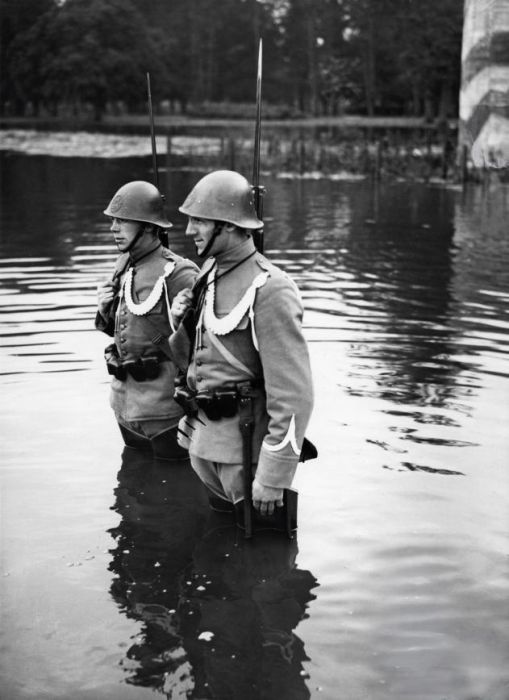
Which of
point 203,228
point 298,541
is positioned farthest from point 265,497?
point 203,228

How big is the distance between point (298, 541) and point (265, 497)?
899 millimetres

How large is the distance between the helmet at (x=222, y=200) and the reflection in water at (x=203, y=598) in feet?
5.95

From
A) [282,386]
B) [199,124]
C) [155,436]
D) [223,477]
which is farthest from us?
[199,124]

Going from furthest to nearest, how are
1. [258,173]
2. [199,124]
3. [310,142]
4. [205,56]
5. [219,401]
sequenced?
[205,56] → [199,124] → [310,142] → [258,173] → [219,401]

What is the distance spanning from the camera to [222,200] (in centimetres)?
513

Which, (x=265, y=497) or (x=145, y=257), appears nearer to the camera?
(x=265, y=497)

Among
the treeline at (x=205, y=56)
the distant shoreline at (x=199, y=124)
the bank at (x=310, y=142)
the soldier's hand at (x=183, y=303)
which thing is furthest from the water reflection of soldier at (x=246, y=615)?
the treeline at (x=205, y=56)

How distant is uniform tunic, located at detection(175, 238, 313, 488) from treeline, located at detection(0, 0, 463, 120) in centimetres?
6856

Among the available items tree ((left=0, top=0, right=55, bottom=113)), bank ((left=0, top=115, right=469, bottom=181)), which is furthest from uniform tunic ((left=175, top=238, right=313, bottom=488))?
tree ((left=0, top=0, right=55, bottom=113))

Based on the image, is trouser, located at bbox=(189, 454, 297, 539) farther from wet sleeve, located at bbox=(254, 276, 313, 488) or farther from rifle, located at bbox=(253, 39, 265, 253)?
rifle, located at bbox=(253, 39, 265, 253)

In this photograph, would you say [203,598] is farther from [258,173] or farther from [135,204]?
[135,204]

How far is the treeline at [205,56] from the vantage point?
7850 cm

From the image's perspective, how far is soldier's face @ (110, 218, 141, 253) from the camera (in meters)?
6.65

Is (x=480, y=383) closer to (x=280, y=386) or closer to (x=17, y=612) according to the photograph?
(x=280, y=386)
